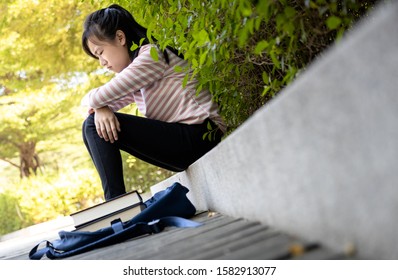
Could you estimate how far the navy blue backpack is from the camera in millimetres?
2539

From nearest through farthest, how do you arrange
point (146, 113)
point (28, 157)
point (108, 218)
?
point (108, 218)
point (146, 113)
point (28, 157)

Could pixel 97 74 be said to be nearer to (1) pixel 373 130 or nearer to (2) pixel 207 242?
(2) pixel 207 242

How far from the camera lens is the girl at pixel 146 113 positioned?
3.35 meters

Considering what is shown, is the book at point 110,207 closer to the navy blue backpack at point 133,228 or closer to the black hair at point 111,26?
the navy blue backpack at point 133,228

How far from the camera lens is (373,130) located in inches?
37.2

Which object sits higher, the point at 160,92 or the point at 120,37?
the point at 120,37

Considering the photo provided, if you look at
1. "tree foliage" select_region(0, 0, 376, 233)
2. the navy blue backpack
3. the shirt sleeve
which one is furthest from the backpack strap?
the shirt sleeve

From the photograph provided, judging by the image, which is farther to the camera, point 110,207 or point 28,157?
point 28,157

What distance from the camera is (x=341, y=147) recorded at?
107 centimetres

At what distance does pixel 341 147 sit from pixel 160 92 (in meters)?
2.51

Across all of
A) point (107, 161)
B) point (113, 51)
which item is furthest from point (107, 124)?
point (113, 51)

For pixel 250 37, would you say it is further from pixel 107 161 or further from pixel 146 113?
pixel 146 113

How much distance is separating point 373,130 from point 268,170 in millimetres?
584
